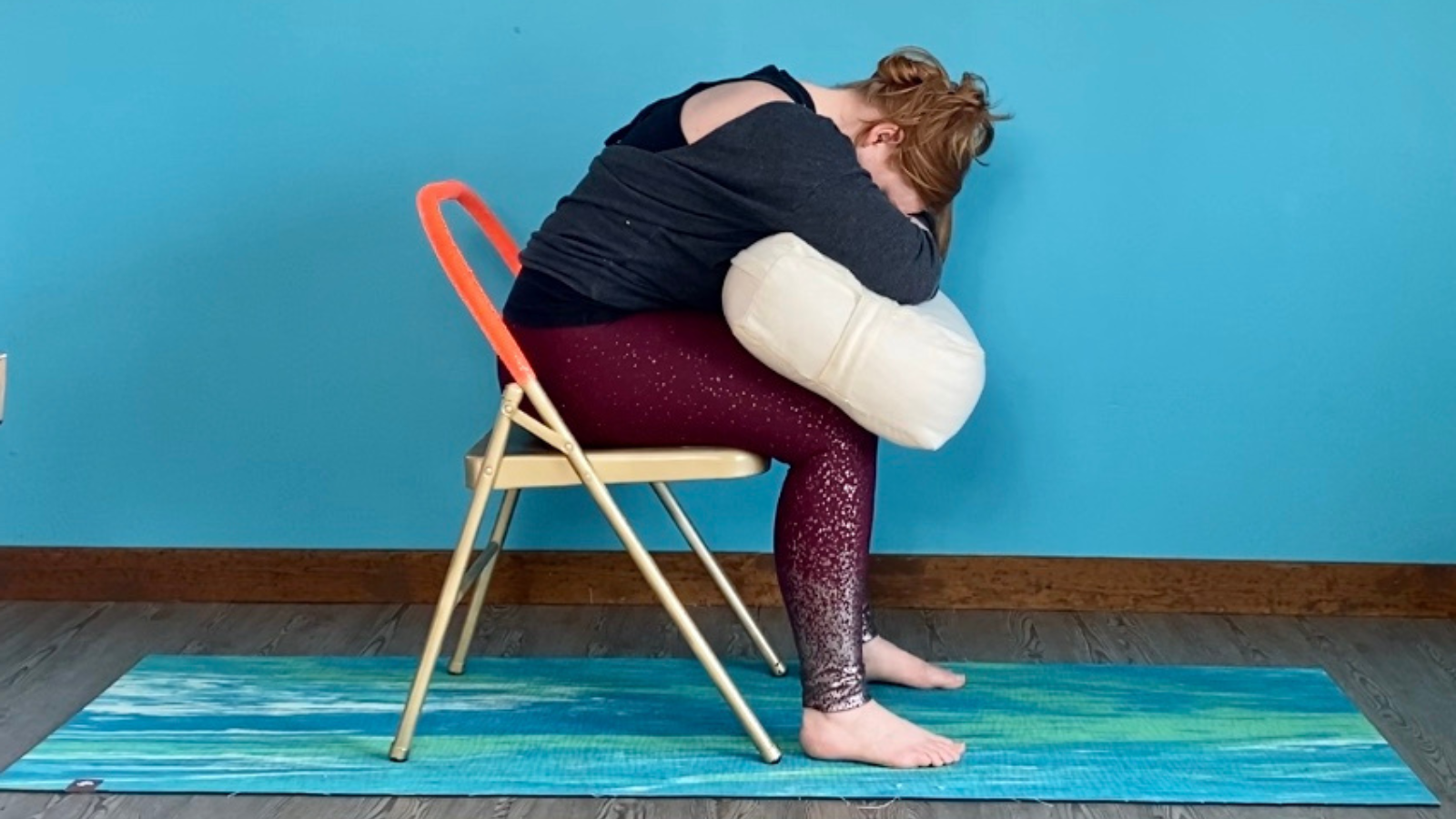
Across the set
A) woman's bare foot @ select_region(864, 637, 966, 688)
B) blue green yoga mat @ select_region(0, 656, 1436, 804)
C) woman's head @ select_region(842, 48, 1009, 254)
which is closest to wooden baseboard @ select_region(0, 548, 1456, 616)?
blue green yoga mat @ select_region(0, 656, 1436, 804)

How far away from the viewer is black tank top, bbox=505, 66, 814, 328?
2078 mm

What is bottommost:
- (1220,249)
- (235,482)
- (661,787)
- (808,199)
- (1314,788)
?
(235,482)

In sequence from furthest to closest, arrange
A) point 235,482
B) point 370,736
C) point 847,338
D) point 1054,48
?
point 235,482 < point 1054,48 < point 370,736 < point 847,338

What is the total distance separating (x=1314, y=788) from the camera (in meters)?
2.02

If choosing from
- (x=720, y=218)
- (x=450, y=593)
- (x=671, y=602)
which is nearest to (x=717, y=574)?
(x=671, y=602)

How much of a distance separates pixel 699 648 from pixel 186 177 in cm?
118

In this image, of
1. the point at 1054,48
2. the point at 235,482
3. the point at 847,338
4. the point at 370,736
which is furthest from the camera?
the point at 235,482

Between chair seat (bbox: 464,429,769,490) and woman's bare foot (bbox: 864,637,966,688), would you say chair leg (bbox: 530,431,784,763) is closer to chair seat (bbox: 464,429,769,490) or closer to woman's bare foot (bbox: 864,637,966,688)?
chair seat (bbox: 464,429,769,490)

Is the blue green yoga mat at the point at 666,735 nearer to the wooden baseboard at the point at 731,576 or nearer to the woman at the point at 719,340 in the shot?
the woman at the point at 719,340

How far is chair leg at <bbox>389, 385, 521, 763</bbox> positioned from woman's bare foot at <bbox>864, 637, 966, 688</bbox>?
1.93 ft

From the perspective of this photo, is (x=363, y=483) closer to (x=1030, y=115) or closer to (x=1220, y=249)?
(x=1030, y=115)

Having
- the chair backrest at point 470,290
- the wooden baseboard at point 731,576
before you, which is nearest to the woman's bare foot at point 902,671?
the wooden baseboard at point 731,576

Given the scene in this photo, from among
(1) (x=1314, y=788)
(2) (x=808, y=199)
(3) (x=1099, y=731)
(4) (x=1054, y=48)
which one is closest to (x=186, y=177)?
(2) (x=808, y=199)

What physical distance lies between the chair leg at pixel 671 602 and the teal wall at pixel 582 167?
676 mm
